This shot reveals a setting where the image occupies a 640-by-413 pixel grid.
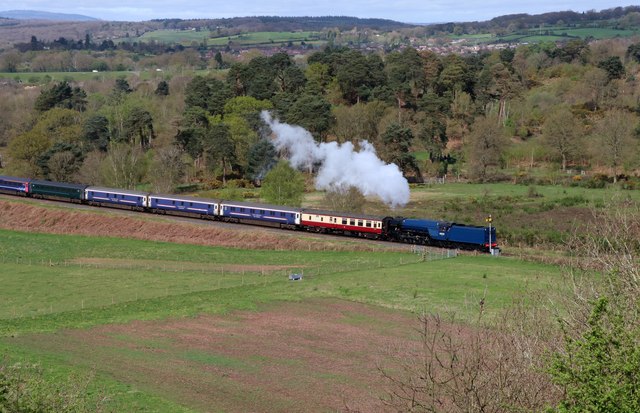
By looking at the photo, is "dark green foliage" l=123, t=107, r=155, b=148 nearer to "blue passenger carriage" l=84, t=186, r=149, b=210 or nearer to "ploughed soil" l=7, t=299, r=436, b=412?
"blue passenger carriage" l=84, t=186, r=149, b=210

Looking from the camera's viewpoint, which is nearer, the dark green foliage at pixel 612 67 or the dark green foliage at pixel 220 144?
the dark green foliage at pixel 220 144

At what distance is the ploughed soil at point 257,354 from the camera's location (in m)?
32.4

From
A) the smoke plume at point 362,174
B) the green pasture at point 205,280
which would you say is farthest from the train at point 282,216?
the smoke plume at point 362,174

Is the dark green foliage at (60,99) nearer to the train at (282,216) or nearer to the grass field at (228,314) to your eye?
the train at (282,216)

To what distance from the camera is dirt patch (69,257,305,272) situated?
208 feet

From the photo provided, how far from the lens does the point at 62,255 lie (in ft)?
232

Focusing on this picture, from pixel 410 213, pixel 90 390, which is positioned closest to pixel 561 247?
pixel 410 213

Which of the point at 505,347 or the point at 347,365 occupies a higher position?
the point at 505,347

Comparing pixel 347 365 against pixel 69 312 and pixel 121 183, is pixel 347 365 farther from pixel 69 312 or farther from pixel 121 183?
pixel 121 183

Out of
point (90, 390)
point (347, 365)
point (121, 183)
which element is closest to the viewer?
point (90, 390)

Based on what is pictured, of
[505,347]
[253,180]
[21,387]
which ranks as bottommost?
[253,180]

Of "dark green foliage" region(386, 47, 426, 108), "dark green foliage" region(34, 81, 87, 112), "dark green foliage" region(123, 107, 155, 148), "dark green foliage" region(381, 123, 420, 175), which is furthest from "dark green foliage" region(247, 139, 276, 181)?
"dark green foliage" region(34, 81, 87, 112)

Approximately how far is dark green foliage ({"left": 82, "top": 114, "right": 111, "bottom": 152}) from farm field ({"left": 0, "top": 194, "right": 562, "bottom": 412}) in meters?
60.1

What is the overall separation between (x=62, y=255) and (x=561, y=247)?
43.6 meters
